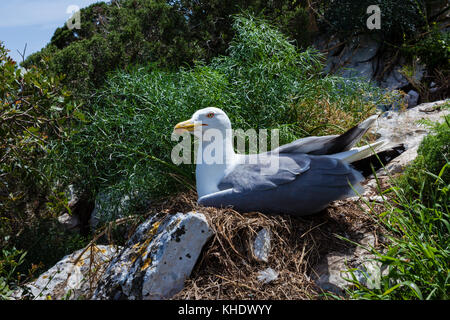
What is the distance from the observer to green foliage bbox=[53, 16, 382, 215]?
11.7 feet

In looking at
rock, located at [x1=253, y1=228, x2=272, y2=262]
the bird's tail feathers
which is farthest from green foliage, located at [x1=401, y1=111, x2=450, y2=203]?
rock, located at [x1=253, y1=228, x2=272, y2=262]

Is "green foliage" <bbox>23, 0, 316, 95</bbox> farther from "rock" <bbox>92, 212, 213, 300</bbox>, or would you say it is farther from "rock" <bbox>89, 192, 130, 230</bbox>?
"rock" <bbox>92, 212, 213, 300</bbox>

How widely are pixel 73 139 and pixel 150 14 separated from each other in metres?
2.70

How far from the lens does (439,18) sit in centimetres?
689

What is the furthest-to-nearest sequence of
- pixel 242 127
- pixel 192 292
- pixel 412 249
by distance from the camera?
pixel 242 127
pixel 192 292
pixel 412 249

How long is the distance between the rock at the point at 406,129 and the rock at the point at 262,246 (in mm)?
1569

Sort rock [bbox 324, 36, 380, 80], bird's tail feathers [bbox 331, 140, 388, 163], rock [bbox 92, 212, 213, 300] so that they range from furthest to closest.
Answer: rock [bbox 324, 36, 380, 80] < bird's tail feathers [bbox 331, 140, 388, 163] < rock [bbox 92, 212, 213, 300]

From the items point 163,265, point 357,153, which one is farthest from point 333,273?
point 163,265

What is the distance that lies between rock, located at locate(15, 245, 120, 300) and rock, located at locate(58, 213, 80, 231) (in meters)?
1.60

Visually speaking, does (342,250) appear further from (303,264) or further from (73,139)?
(73,139)

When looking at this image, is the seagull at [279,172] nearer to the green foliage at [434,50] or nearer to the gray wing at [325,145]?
the gray wing at [325,145]

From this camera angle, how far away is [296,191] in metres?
2.84

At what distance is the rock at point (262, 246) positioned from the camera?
8.72ft
